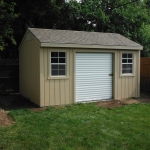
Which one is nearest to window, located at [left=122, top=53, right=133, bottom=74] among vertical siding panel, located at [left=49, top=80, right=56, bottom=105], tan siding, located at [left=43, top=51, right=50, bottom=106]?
vertical siding panel, located at [left=49, top=80, right=56, bottom=105]

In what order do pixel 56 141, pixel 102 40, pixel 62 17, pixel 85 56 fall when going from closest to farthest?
pixel 56 141 < pixel 85 56 < pixel 102 40 < pixel 62 17

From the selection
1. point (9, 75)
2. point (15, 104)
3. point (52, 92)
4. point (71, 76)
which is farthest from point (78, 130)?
point (9, 75)

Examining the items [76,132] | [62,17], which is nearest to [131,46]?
[76,132]

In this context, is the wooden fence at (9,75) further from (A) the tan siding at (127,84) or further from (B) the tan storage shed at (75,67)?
(A) the tan siding at (127,84)

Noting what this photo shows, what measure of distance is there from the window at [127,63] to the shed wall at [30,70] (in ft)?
12.6

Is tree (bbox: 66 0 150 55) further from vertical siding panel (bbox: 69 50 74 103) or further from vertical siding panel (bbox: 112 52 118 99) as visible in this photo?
vertical siding panel (bbox: 69 50 74 103)

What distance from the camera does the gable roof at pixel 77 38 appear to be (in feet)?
27.7

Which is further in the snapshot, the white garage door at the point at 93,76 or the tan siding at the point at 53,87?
the white garage door at the point at 93,76

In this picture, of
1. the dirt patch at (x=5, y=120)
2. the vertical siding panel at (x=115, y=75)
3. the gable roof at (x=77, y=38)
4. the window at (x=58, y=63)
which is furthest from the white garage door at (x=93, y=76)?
the dirt patch at (x=5, y=120)

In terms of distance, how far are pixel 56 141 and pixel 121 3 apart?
56.3 ft

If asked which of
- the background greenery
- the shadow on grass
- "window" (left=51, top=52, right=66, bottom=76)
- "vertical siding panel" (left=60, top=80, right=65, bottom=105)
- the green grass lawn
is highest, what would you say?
the background greenery

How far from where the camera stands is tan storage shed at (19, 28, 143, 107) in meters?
8.29

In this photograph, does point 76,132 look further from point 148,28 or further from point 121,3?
point 121,3

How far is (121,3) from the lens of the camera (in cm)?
1955
